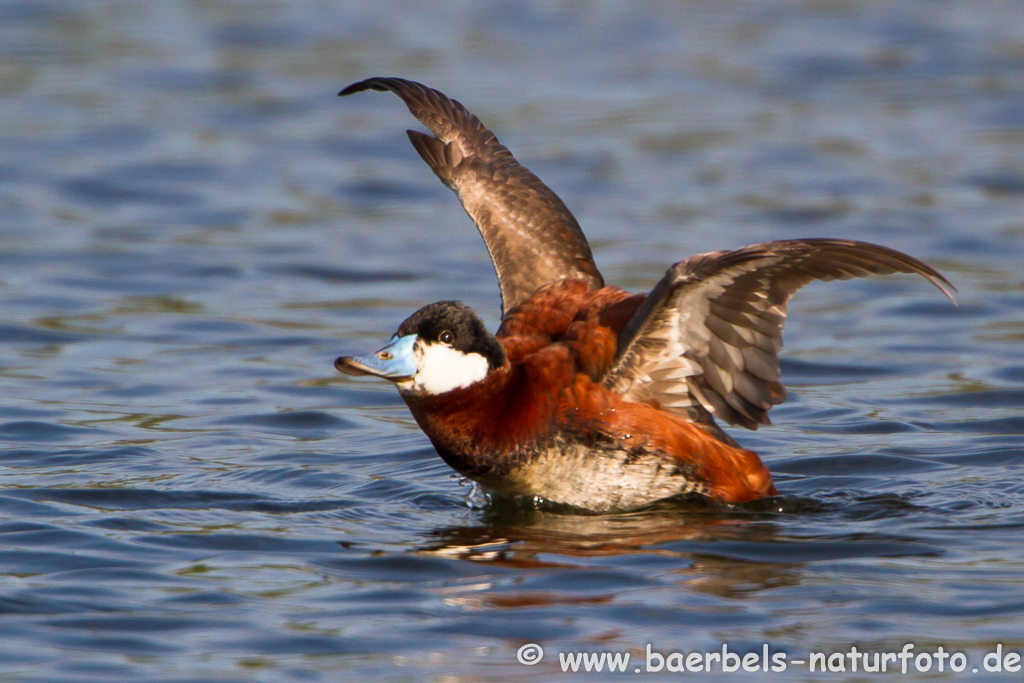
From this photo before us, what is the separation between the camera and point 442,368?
6.31 meters

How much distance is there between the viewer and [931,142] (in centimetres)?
1650

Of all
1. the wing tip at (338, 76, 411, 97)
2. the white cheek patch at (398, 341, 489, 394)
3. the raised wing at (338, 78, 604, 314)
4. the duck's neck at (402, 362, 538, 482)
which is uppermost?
the wing tip at (338, 76, 411, 97)

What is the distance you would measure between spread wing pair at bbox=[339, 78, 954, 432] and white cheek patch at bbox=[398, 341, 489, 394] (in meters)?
0.73

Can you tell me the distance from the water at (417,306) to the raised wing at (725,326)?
525 mm

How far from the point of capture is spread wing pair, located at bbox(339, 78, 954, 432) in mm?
6203

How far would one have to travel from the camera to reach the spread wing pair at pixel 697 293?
620 centimetres

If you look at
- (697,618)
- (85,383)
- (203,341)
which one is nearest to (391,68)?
(203,341)

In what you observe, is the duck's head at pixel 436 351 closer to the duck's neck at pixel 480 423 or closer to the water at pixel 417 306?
the duck's neck at pixel 480 423

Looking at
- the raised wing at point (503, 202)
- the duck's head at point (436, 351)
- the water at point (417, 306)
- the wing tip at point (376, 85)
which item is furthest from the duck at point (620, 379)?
the wing tip at point (376, 85)

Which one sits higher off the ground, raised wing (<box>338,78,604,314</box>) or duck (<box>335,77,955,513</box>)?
raised wing (<box>338,78,604,314</box>)

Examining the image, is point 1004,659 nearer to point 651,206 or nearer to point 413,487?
point 413,487

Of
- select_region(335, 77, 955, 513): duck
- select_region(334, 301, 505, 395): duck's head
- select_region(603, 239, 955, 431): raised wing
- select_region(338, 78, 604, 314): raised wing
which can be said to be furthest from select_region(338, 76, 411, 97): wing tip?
select_region(603, 239, 955, 431): raised wing

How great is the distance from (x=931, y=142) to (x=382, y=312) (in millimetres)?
7792

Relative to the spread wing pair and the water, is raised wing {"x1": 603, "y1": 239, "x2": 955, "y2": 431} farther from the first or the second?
the water
